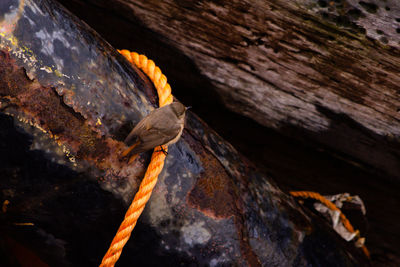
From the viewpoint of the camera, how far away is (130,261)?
4.47 ft

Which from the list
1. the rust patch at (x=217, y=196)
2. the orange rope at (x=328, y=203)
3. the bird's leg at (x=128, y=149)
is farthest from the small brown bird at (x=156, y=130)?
the orange rope at (x=328, y=203)

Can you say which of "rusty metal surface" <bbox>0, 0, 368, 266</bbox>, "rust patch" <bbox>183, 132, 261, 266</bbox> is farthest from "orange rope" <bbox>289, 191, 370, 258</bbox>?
"rust patch" <bbox>183, 132, 261, 266</bbox>

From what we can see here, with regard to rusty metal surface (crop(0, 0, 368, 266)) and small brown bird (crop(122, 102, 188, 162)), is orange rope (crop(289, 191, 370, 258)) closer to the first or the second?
rusty metal surface (crop(0, 0, 368, 266))

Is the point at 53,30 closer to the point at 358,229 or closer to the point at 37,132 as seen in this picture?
the point at 37,132

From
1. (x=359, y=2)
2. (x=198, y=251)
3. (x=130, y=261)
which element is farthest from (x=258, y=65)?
(x=130, y=261)

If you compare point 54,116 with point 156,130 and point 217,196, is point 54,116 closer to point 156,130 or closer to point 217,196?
point 156,130

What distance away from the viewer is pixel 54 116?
3.86ft

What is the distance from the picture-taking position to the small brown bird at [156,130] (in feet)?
3.83

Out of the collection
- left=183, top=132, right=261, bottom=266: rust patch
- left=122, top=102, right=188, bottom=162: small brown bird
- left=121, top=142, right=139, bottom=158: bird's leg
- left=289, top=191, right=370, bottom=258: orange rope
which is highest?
left=122, top=102, right=188, bottom=162: small brown bird

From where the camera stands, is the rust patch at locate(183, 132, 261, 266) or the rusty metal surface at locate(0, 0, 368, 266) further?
the rust patch at locate(183, 132, 261, 266)

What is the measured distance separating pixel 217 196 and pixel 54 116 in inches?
25.4

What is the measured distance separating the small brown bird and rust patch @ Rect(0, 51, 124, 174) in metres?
0.09

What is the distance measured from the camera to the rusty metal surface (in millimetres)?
1161

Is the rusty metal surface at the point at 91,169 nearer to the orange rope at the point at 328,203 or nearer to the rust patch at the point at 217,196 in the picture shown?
the rust patch at the point at 217,196
